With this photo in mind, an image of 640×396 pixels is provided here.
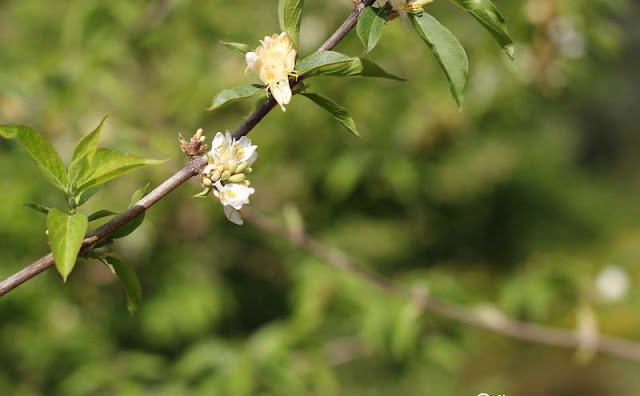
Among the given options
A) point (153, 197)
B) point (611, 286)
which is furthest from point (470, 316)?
point (153, 197)

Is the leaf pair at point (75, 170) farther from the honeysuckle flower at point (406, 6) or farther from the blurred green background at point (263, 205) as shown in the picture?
the blurred green background at point (263, 205)

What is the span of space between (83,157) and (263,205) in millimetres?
2010

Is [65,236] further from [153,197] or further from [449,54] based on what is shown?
[449,54]

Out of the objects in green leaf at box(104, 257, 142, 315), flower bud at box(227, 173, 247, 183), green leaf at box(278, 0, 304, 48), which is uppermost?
green leaf at box(278, 0, 304, 48)

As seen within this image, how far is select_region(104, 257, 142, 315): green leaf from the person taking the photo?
2.16 feet

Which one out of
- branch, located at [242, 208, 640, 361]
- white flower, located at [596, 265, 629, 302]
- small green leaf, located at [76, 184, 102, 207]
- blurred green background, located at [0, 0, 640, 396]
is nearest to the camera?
small green leaf, located at [76, 184, 102, 207]

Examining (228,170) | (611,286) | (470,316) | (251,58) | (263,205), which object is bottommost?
(228,170)

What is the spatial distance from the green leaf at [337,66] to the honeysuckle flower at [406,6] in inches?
2.4

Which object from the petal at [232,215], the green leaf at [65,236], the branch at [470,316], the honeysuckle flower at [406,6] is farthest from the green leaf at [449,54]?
the branch at [470,316]

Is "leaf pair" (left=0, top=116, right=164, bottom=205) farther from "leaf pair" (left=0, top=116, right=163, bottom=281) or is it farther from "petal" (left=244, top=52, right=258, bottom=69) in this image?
"petal" (left=244, top=52, right=258, bottom=69)

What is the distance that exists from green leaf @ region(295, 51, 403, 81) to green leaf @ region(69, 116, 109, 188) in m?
0.19

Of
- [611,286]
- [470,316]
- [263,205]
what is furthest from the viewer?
[263,205]

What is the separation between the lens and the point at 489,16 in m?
0.62

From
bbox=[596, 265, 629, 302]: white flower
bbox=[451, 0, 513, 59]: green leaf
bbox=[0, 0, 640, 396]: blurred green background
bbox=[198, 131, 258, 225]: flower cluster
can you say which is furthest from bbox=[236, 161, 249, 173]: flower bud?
bbox=[596, 265, 629, 302]: white flower
